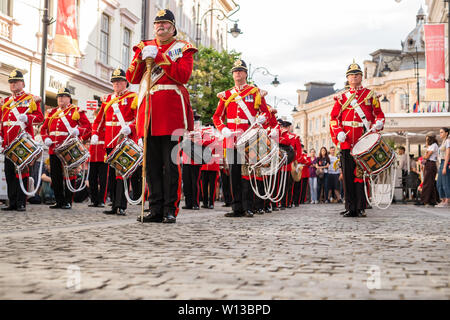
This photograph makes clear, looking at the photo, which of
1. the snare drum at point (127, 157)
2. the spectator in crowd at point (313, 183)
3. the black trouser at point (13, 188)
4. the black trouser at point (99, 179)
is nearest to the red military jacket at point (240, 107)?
the snare drum at point (127, 157)

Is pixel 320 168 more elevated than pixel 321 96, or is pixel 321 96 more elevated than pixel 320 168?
pixel 321 96

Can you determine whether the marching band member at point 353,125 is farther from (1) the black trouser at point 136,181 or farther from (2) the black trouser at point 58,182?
(2) the black trouser at point 58,182

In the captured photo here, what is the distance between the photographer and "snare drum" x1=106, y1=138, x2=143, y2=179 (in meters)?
9.01

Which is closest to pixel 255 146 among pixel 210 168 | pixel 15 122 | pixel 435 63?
pixel 15 122

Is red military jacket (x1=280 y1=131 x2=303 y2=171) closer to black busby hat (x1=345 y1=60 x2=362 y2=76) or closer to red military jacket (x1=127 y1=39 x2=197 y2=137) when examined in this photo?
black busby hat (x1=345 y1=60 x2=362 y2=76)

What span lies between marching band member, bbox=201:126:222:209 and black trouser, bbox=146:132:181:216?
6.89 meters

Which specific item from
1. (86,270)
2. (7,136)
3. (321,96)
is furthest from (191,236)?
(321,96)

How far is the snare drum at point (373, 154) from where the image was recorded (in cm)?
961

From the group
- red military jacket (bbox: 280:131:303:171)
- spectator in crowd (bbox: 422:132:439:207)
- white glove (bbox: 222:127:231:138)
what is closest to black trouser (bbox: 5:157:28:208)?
white glove (bbox: 222:127:231:138)
